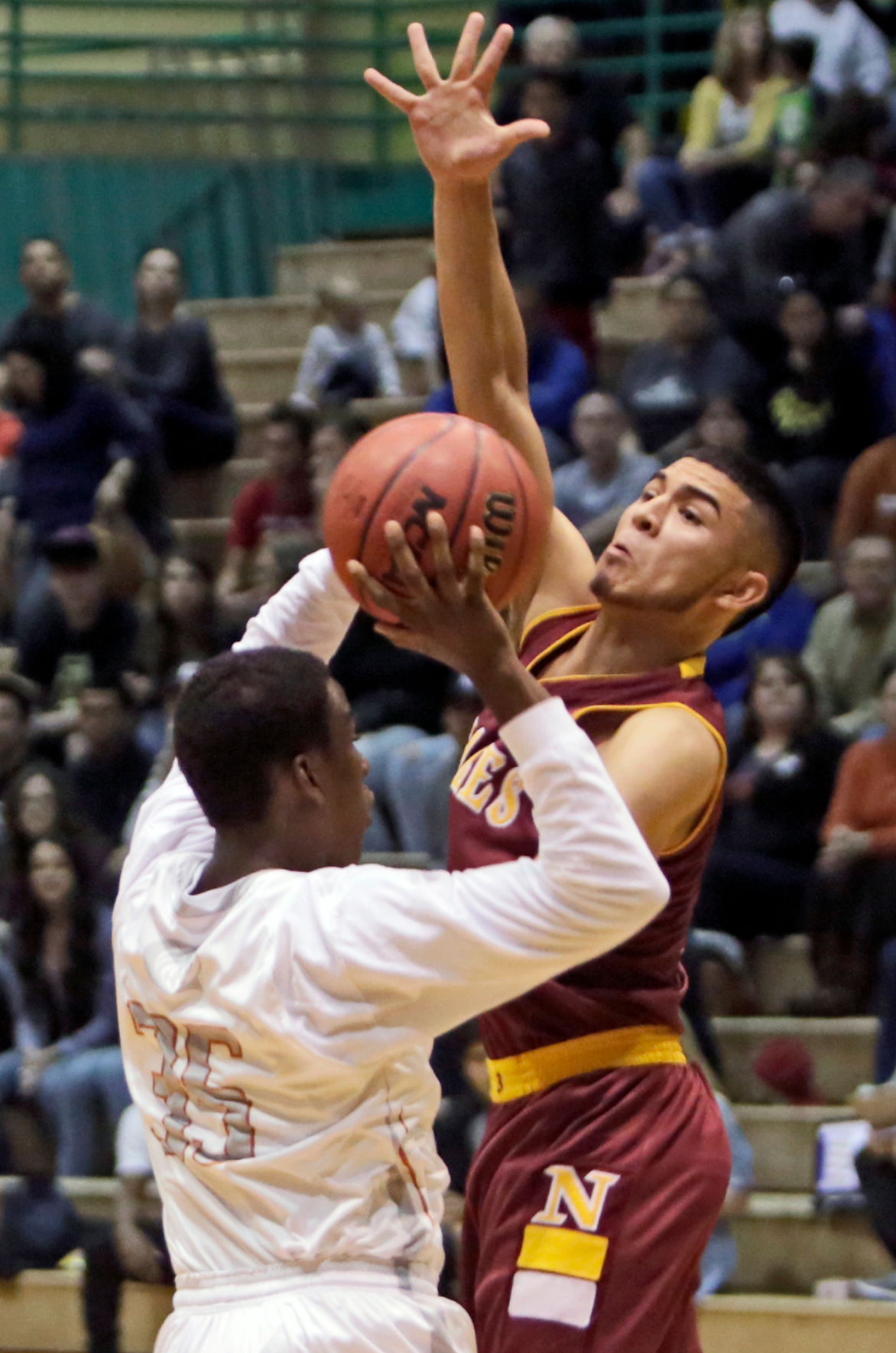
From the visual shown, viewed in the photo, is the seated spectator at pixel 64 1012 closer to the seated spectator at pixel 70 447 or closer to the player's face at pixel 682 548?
the seated spectator at pixel 70 447

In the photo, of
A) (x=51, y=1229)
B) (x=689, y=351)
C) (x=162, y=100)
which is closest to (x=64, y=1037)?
(x=51, y=1229)

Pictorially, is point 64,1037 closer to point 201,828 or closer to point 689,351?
point 689,351

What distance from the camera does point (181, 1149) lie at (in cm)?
264

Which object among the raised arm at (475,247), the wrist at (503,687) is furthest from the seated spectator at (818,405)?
the wrist at (503,687)

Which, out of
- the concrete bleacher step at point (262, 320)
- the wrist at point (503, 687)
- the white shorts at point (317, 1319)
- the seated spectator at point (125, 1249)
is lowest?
the seated spectator at point (125, 1249)

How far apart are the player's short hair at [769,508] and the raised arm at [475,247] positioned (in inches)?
11.2

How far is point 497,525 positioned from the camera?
9.47ft

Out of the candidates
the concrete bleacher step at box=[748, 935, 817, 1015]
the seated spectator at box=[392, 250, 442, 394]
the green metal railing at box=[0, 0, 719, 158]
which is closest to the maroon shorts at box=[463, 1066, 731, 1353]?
the concrete bleacher step at box=[748, 935, 817, 1015]

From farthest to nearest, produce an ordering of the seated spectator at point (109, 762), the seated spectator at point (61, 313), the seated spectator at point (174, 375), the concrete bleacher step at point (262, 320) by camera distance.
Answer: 1. the concrete bleacher step at point (262, 320)
2. the seated spectator at point (174, 375)
3. the seated spectator at point (61, 313)
4. the seated spectator at point (109, 762)

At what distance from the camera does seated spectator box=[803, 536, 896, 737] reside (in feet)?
23.4

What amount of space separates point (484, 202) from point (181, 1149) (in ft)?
5.55

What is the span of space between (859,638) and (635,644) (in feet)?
12.9

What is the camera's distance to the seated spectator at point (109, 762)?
768 cm

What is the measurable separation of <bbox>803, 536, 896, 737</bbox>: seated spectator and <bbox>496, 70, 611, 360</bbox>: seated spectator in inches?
97.8
